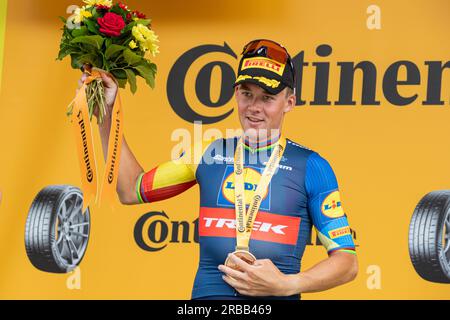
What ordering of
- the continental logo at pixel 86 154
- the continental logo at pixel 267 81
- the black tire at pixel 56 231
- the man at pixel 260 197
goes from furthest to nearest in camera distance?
the black tire at pixel 56 231, the continental logo at pixel 86 154, the continental logo at pixel 267 81, the man at pixel 260 197

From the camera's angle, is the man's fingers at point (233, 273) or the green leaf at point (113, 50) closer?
the man's fingers at point (233, 273)

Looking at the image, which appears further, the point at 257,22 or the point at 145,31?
the point at 257,22

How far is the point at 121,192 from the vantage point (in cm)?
362

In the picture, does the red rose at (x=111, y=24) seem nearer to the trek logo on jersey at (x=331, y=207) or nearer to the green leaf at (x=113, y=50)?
the green leaf at (x=113, y=50)

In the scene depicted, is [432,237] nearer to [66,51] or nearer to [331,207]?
[331,207]

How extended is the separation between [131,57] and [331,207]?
0.98 m

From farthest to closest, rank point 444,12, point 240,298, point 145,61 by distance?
1. point 444,12
2. point 145,61
3. point 240,298

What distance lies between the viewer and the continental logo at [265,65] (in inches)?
137

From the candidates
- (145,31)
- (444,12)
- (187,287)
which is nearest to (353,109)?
(444,12)

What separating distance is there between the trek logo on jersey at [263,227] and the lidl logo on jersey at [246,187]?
0.04 metres

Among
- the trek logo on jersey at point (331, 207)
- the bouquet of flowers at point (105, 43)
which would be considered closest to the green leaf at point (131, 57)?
the bouquet of flowers at point (105, 43)

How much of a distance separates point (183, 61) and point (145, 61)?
1367 mm

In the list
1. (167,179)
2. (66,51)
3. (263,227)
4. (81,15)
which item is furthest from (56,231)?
(263,227)

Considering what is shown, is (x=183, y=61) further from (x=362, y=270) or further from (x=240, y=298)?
(x=240, y=298)
